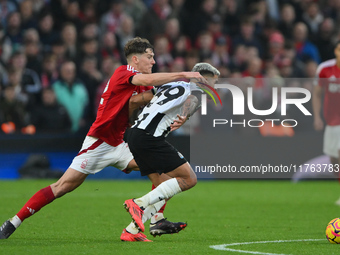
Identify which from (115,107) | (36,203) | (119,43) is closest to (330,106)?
(115,107)

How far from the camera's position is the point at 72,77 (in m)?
15.6

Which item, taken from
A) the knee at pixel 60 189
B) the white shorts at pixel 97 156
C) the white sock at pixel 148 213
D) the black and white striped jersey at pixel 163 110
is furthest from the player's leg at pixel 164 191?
the knee at pixel 60 189

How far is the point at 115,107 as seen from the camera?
7.53 metres

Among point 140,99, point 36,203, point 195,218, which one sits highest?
point 140,99

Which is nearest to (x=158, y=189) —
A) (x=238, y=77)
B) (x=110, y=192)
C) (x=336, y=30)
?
(x=110, y=192)

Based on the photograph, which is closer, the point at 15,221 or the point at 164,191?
the point at 164,191

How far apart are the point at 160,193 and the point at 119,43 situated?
1041 cm

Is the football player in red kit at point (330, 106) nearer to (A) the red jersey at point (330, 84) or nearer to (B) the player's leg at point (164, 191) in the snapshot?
(A) the red jersey at point (330, 84)

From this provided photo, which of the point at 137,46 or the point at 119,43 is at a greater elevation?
the point at 137,46

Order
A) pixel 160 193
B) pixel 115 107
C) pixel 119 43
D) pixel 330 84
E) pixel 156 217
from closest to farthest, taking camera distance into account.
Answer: pixel 160 193
pixel 115 107
pixel 156 217
pixel 330 84
pixel 119 43

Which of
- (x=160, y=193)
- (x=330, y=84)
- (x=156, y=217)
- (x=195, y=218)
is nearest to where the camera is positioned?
(x=160, y=193)

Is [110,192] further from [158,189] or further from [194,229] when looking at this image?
[158,189]

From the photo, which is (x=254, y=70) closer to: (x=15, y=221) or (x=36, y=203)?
(x=36, y=203)

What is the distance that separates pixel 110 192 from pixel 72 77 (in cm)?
329
